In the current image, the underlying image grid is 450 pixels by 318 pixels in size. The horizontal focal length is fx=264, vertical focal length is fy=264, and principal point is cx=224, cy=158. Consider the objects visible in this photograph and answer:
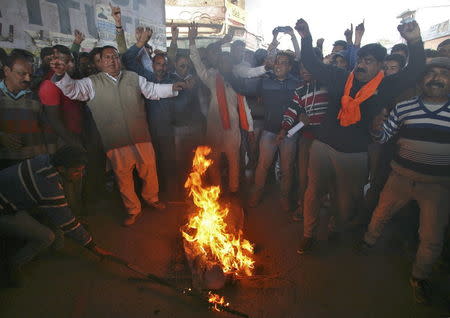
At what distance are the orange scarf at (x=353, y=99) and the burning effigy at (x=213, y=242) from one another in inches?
85.3

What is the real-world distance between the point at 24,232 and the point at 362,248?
460 centimetres

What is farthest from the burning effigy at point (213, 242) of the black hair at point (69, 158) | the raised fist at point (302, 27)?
the raised fist at point (302, 27)

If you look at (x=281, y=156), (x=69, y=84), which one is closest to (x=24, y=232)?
(x=69, y=84)

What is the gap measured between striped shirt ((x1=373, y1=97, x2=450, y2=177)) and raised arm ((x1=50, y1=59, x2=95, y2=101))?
4375 millimetres

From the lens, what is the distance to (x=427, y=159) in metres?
3.09

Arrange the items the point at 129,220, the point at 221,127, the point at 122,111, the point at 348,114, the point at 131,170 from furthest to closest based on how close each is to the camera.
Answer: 1. the point at 221,127
2. the point at 129,220
3. the point at 131,170
4. the point at 122,111
5. the point at 348,114

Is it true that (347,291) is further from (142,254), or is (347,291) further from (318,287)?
(142,254)

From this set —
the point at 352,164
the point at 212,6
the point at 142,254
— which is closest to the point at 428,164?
the point at 352,164

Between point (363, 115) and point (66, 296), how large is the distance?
4425mm

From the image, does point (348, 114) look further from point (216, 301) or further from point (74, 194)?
point (74, 194)

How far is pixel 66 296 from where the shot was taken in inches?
126

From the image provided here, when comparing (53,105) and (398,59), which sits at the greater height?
(398,59)

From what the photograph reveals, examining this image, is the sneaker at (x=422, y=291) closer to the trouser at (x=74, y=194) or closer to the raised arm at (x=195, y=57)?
the raised arm at (x=195, y=57)

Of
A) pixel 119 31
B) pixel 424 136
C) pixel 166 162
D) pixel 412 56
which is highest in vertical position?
pixel 119 31
